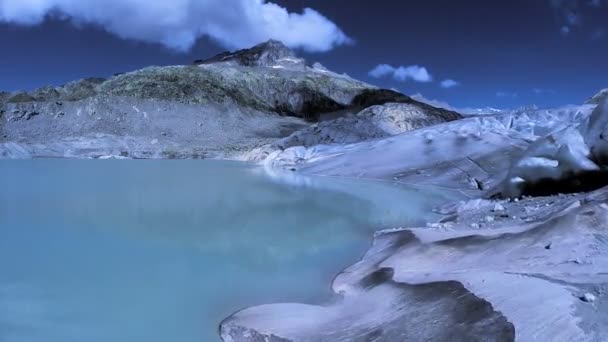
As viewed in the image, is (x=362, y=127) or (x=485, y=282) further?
(x=362, y=127)

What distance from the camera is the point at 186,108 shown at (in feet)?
269

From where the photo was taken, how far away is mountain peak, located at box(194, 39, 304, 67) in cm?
12700

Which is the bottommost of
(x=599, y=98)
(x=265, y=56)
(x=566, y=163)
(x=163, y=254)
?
(x=163, y=254)

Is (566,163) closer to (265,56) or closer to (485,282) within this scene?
(485,282)

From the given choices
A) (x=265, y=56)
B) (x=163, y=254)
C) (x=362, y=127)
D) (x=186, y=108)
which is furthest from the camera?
(x=265, y=56)

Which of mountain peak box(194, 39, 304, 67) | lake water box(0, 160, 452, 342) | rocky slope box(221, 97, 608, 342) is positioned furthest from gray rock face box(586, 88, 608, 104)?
mountain peak box(194, 39, 304, 67)

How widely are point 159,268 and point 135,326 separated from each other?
8.98 feet

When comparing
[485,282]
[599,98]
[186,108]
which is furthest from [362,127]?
[485,282]

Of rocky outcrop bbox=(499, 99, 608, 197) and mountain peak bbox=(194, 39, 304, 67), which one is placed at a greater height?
mountain peak bbox=(194, 39, 304, 67)

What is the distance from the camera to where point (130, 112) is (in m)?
73.6

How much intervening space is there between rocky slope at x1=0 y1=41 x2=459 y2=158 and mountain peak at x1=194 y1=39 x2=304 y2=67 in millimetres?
270

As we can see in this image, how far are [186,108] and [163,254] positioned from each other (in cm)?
7469

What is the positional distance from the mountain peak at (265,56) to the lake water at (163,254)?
10991cm

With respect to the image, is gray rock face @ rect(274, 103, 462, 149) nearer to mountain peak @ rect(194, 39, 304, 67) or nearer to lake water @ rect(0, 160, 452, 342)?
lake water @ rect(0, 160, 452, 342)
